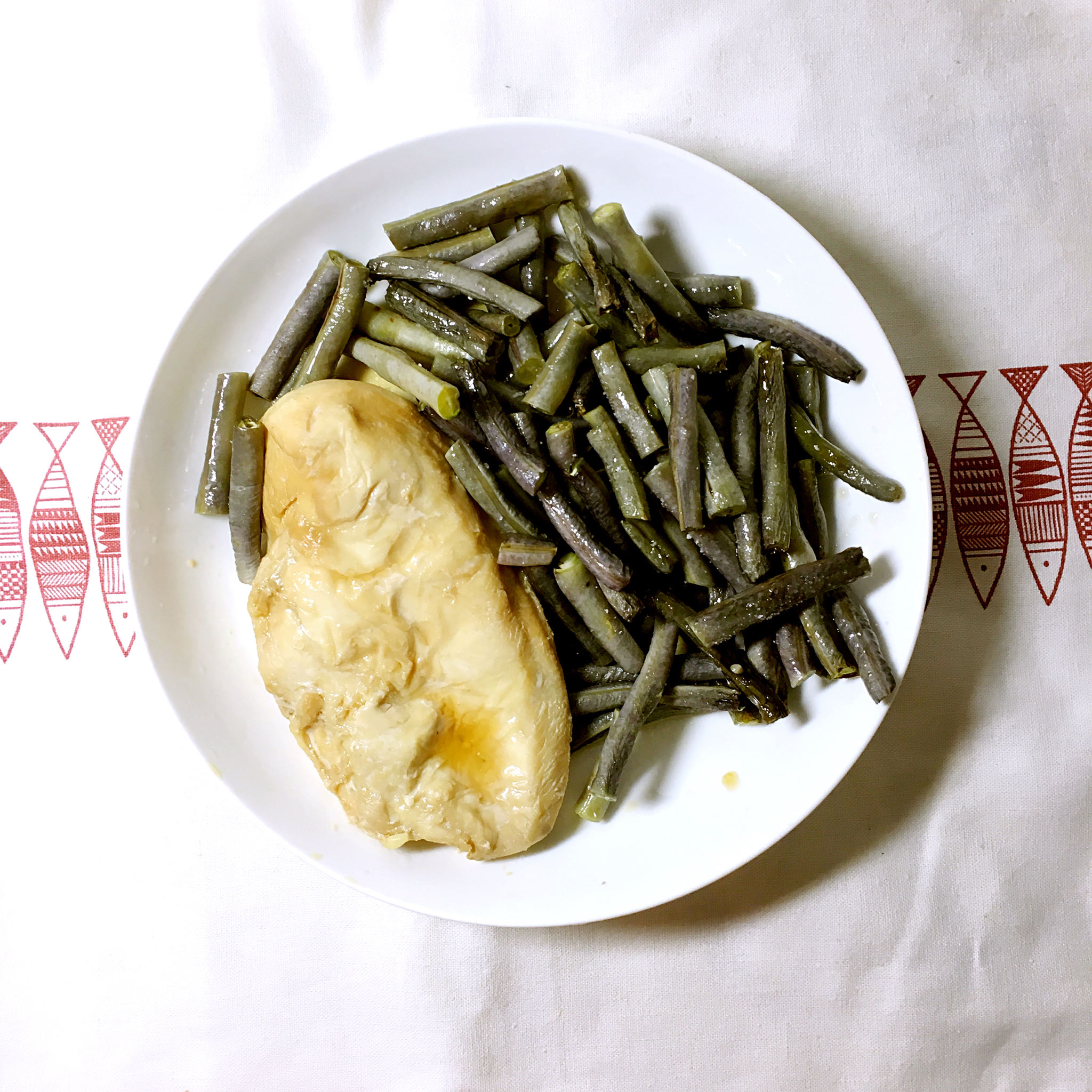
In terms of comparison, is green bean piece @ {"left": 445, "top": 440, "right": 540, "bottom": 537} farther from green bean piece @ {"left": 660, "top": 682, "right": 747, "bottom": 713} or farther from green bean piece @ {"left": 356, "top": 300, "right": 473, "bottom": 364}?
green bean piece @ {"left": 660, "top": 682, "right": 747, "bottom": 713}

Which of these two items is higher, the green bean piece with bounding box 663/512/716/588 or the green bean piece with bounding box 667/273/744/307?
the green bean piece with bounding box 667/273/744/307

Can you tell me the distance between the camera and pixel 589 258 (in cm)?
236

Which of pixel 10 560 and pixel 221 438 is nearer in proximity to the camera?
pixel 221 438

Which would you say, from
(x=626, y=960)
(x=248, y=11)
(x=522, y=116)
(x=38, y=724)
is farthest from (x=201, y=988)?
(x=248, y=11)

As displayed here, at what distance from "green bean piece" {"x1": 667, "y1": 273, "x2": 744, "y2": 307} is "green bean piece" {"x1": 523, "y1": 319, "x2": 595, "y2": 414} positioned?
1.21ft

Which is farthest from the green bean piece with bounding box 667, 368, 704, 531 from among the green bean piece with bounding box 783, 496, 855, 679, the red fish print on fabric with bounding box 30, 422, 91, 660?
the red fish print on fabric with bounding box 30, 422, 91, 660

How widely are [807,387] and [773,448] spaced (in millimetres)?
263

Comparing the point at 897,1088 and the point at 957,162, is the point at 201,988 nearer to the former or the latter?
the point at 897,1088

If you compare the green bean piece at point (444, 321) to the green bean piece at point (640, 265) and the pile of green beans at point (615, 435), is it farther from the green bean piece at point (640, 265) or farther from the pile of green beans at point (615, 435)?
the green bean piece at point (640, 265)

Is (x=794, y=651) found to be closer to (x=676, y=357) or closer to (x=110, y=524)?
(x=676, y=357)

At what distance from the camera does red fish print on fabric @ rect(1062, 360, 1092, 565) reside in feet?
9.45

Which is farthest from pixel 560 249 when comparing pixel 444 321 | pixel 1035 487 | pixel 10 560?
pixel 10 560

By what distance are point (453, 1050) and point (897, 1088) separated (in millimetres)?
1674

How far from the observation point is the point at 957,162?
2.88m
